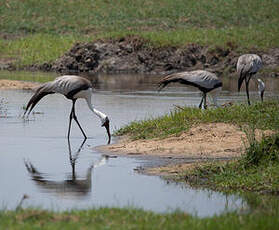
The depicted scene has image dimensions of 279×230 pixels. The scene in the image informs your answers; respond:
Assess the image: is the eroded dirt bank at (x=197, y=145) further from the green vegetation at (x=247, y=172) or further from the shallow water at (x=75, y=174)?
the green vegetation at (x=247, y=172)

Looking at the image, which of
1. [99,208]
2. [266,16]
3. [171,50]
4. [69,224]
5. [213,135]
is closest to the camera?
[69,224]

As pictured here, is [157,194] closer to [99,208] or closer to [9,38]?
[99,208]

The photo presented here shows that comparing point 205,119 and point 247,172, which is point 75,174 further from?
point 205,119

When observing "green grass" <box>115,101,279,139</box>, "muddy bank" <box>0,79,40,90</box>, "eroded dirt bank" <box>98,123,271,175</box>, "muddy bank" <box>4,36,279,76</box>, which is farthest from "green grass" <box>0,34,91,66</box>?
"eroded dirt bank" <box>98,123,271,175</box>

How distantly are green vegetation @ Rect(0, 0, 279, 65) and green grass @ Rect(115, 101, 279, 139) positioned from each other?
67.6 feet

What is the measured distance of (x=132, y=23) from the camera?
47.1 metres

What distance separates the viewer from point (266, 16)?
1957 inches

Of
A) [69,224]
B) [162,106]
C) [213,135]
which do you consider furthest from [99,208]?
[162,106]

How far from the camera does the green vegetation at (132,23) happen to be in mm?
37281

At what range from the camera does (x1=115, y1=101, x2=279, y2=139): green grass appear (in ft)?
47.6

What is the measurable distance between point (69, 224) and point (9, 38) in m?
37.4

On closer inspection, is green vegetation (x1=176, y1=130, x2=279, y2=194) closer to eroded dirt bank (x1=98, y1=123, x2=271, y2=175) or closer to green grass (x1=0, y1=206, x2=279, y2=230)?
eroded dirt bank (x1=98, y1=123, x2=271, y2=175)

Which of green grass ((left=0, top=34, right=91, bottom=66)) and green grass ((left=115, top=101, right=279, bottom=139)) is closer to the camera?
green grass ((left=115, top=101, right=279, bottom=139))

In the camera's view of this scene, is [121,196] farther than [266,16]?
No
